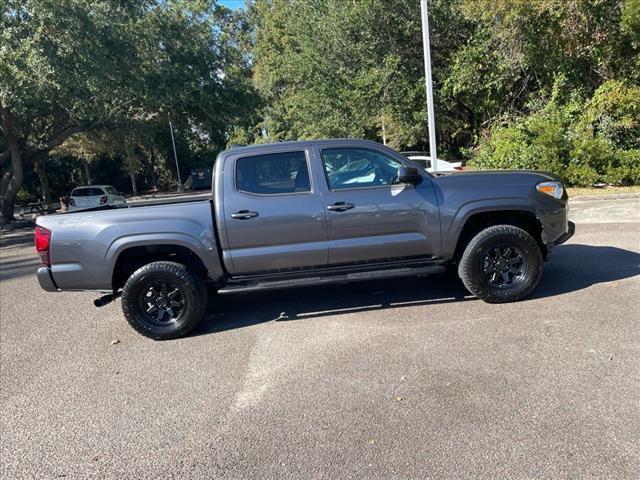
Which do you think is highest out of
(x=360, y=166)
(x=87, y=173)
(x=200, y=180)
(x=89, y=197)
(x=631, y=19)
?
(x=631, y=19)

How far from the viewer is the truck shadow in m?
5.27

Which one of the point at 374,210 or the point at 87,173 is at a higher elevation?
the point at 87,173

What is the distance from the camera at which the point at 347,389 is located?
3578 mm

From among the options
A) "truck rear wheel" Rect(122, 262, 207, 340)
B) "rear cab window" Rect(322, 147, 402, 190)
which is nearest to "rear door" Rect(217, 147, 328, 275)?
"rear cab window" Rect(322, 147, 402, 190)

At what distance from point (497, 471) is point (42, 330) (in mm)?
5270

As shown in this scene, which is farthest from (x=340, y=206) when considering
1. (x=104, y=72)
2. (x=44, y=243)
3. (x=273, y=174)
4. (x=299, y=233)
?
(x=104, y=72)

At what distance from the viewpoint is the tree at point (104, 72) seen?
1346cm

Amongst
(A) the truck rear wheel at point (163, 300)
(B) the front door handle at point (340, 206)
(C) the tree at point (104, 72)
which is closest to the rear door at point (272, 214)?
(B) the front door handle at point (340, 206)

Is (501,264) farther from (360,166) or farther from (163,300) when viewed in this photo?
(163,300)

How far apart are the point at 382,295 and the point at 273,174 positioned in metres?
1.97

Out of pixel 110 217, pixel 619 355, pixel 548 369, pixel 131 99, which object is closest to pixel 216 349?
pixel 110 217

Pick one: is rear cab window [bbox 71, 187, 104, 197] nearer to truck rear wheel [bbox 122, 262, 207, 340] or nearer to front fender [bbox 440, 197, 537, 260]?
truck rear wheel [bbox 122, 262, 207, 340]

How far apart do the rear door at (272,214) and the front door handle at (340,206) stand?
0.10 metres

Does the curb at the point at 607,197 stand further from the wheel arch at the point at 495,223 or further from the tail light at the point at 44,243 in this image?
the tail light at the point at 44,243
